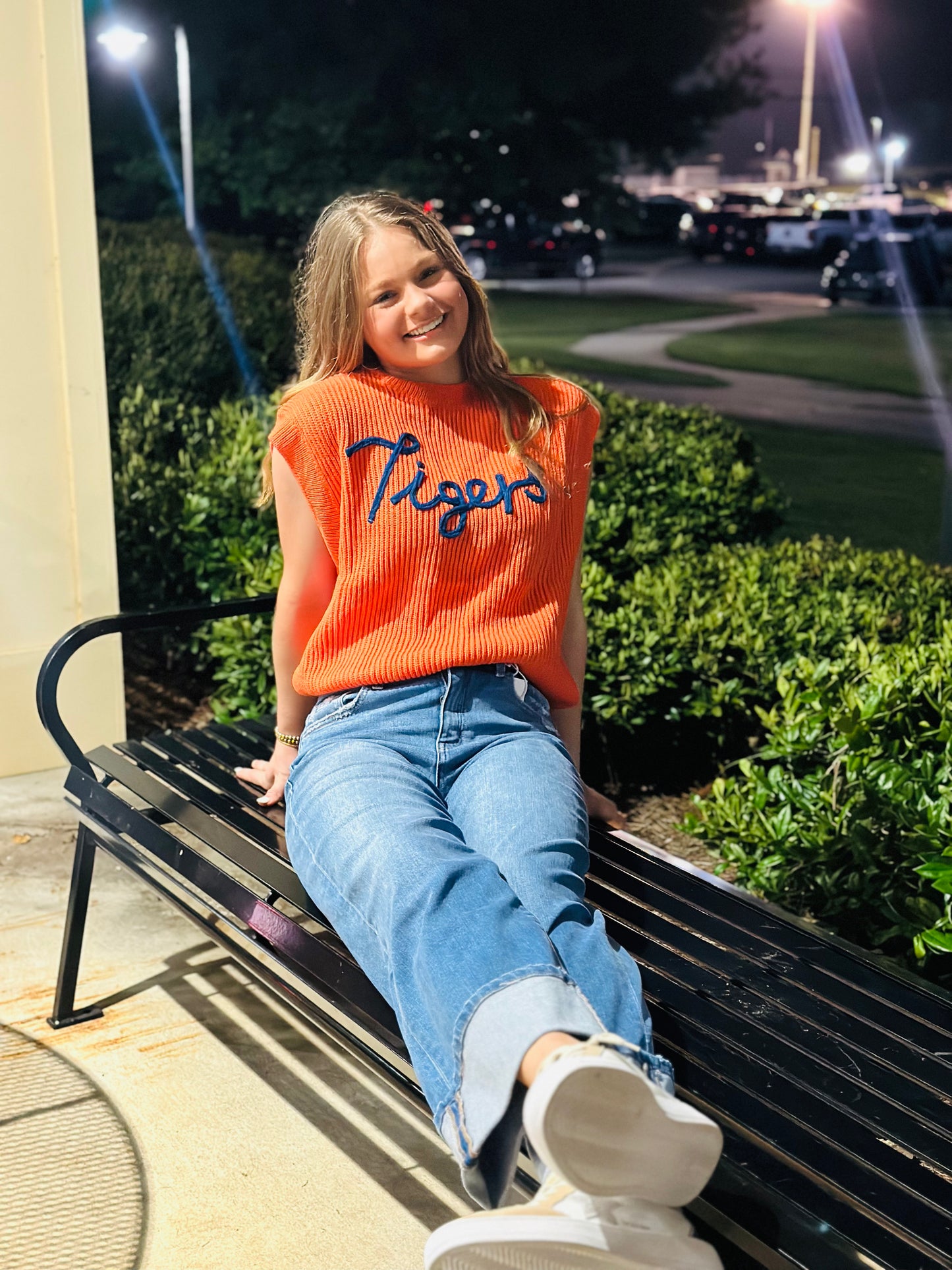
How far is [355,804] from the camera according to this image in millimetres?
2059

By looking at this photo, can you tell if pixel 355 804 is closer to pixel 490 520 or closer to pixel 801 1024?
pixel 490 520

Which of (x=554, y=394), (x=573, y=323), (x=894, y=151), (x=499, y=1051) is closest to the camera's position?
(x=499, y=1051)

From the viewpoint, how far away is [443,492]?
234 cm

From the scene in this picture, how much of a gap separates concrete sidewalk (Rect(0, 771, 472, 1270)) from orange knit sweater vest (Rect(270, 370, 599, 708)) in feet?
2.65

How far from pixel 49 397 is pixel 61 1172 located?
2350mm

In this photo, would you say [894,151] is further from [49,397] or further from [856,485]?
[49,397]

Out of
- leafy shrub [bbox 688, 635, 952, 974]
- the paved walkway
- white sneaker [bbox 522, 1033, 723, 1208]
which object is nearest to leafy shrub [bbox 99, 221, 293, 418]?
the paved walkway

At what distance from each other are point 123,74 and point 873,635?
5.44 meters

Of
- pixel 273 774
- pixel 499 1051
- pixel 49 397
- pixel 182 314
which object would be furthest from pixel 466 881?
pixel 182 314

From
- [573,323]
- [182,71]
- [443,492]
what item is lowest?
[443,492]

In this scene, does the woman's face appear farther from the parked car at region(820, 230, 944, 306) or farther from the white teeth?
the parked car at region(820, 230, 944, 306)

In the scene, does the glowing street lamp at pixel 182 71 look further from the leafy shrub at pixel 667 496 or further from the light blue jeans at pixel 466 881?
the light blue jeans at pixel 466 881

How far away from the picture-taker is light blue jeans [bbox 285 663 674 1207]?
164 centimetres

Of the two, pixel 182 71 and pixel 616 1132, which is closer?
pixel 616 1132
